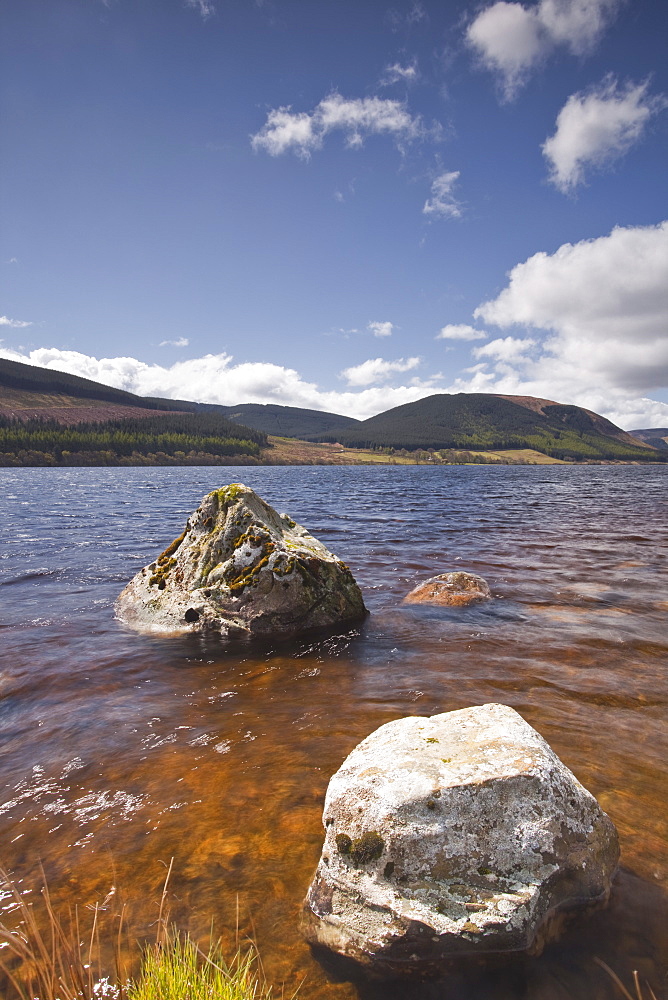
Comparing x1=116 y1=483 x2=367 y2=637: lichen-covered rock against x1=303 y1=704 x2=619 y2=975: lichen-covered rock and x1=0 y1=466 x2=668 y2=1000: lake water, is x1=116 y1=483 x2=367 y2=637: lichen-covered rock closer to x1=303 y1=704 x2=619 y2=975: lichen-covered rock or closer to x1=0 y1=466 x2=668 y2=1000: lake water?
x1=0 y1=466 x2=668 y2=1000: lake water

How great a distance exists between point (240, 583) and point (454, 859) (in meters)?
7.53

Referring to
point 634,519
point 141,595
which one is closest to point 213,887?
point 141,595

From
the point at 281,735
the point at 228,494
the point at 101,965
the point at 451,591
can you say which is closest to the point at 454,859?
the point at 101,965

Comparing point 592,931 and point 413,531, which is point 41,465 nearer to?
point 413,531

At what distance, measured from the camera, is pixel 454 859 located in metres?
3.43

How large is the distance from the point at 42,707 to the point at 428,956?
606cm

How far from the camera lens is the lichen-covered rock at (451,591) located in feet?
39.7

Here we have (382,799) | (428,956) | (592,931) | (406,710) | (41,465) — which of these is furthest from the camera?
(41,465)

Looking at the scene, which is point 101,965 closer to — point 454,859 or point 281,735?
point 454,859

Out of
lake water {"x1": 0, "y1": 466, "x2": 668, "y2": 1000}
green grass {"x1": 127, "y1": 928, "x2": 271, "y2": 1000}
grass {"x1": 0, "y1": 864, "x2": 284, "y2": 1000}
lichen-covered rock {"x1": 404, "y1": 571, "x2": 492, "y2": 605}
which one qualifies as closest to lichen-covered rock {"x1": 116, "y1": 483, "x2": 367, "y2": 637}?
lake water {"x1": 0, "y1": 466, "x2": 668, "y2": 1000}

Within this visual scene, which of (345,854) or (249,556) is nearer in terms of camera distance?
(345,854)

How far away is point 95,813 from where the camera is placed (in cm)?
471

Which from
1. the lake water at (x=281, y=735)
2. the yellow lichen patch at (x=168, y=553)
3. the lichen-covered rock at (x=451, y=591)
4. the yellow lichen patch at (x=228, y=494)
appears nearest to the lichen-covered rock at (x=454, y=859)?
the lake water at (x=281, y=735)

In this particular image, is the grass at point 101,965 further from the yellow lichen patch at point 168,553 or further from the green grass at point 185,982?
the yellow lichen patch at point 168,553
